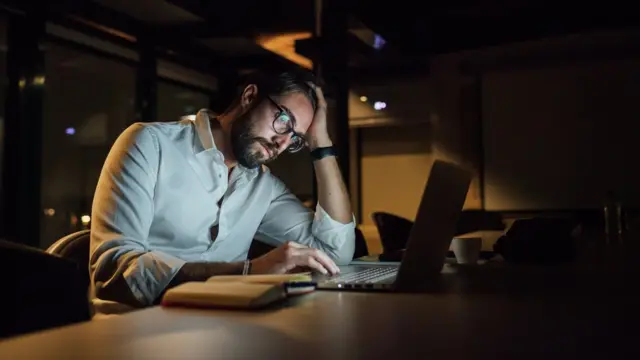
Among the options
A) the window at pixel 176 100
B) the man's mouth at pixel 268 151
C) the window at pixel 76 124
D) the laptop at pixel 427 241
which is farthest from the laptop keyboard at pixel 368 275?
the window at pixel 176 100

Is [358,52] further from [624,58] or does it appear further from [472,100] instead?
[624,58]

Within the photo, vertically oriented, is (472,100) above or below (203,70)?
below

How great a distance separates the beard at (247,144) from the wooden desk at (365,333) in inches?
41.8

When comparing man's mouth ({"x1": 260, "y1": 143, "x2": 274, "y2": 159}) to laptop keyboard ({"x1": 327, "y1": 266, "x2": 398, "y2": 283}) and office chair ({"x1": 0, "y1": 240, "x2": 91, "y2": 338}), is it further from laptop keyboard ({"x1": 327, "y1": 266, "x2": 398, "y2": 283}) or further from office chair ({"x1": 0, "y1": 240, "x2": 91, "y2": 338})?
office chair ({"x1": 0, "y1": 240, "x2": 91, "y2": 338})

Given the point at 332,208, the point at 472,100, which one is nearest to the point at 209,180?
the point at 332,208

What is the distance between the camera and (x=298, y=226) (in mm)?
2160

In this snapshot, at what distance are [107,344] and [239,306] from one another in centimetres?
25

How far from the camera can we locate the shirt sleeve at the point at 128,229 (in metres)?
1.36

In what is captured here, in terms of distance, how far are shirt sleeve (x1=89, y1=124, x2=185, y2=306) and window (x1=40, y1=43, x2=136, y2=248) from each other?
2496mm

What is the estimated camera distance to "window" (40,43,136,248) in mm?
4199

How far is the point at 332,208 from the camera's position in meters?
2.10

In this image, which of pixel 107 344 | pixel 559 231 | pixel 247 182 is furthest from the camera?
pixel 247 182

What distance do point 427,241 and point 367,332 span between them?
19.6 inches

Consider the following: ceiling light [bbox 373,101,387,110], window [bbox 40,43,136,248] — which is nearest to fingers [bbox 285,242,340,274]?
window [bbox 40,43,136,248]
